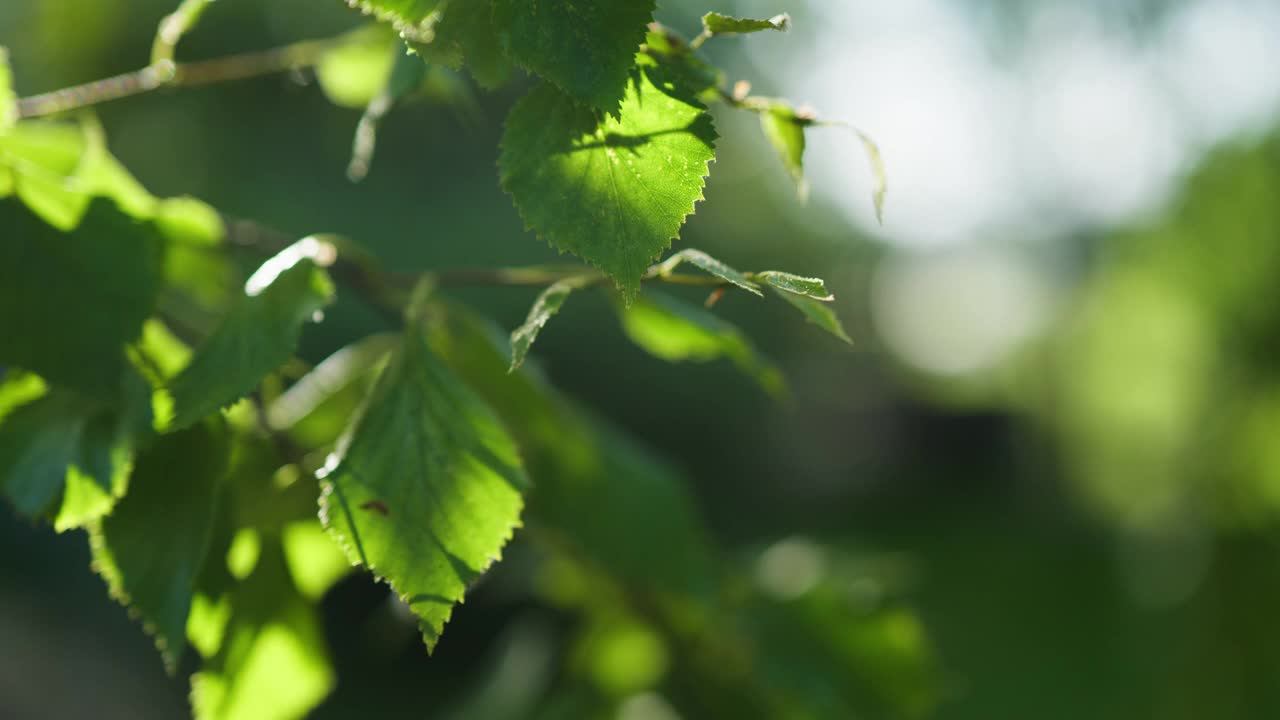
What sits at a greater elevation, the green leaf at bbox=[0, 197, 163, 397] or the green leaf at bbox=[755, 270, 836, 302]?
the green leaf at bbox=[755, 270, 836, 302]

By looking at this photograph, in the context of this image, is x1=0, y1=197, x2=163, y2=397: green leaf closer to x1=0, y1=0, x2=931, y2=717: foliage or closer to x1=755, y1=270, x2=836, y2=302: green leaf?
x1=0, y1=0, x2=931, y2=717: foliage

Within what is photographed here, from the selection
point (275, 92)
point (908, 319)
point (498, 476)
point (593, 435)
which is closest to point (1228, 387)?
point (593, 435)

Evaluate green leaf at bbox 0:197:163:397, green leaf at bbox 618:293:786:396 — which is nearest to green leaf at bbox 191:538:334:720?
green leaf at bbox 0:197:163:397

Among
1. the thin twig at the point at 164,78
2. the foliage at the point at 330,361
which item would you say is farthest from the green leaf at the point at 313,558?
the thin twig at the point at 164,78

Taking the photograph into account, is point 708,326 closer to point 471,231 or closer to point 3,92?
point 3,92

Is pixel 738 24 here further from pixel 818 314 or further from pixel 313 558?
pixel 313 558

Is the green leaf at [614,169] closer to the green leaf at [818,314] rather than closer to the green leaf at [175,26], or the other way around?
the green leaf at [818,314]

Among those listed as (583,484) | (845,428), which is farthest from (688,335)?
(845,428)
